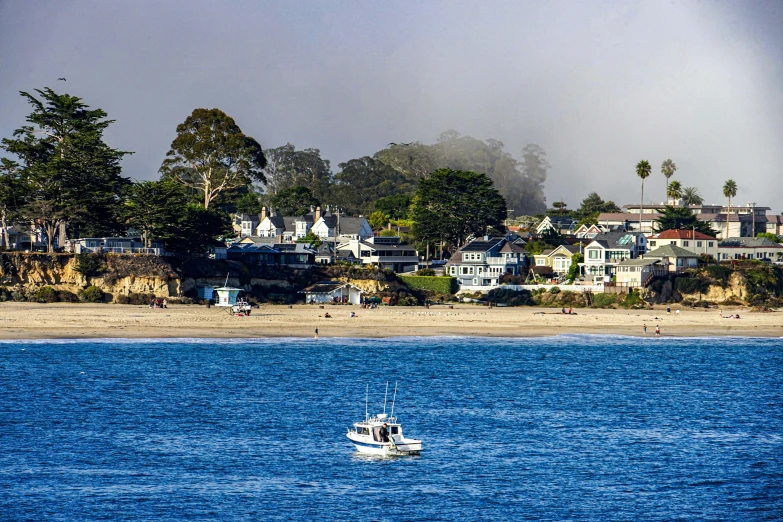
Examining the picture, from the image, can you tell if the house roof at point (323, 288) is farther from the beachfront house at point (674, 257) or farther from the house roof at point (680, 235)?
the house roof at point (680, 235)

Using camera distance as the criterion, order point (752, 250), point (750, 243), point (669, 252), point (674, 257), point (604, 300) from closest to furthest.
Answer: point (604, 300), point (674, 257), point (669, 252), point (752, 250), point (750, 243)

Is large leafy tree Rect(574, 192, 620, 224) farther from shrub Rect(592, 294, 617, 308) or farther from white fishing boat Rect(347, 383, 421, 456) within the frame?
white fishing boat Rect(347, 383, 421, 456)

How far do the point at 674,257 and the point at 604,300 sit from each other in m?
13.3

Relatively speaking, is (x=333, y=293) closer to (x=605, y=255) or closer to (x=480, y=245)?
(x=480, y=245)

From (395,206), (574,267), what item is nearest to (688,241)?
(574,267)

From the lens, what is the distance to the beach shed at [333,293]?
10238 centimetres

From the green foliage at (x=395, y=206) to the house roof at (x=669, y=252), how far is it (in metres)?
61.1

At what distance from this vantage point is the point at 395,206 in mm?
173000

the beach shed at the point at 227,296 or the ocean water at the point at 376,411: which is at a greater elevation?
the beach shed at the point at 227,296

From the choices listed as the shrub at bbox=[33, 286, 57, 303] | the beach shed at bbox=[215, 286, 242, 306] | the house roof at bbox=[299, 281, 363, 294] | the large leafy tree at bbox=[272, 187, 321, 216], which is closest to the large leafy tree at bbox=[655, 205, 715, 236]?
the house roof at bbox=[299, 281, 363, 294]

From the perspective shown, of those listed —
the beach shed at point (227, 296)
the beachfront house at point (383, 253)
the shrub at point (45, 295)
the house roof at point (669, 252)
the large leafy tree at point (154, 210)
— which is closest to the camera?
the shrub at point (45, 295)

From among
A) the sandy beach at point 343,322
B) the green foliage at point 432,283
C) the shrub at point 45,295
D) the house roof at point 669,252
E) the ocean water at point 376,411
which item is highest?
the house roof at point 669,252

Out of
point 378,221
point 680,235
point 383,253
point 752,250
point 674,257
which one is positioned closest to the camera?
point 674,257

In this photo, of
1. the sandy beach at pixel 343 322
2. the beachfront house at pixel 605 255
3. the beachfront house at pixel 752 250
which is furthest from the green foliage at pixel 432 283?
the beachfront house at pixel 752 250
